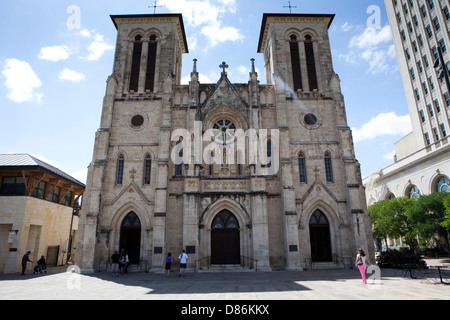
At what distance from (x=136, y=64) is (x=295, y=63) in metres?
15.8

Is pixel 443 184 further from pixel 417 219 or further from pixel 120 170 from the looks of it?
pixel 120 170

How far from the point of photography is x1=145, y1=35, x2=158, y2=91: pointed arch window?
26.7 meters

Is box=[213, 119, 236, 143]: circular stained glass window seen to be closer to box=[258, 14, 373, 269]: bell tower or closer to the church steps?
box=[258, 14, 373, 269]: bell tower

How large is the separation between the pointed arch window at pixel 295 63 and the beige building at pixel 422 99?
717 inches

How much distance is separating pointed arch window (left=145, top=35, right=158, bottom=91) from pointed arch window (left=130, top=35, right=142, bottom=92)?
904mm

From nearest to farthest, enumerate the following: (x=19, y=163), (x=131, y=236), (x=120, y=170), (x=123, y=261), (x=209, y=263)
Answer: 1. (x=123, y=261)
2. (x=209, y=263)
3. (x=131, y=236)
4. (x=19, y=163)
5. (x=120, y=170)

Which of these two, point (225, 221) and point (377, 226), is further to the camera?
point (377, 226)

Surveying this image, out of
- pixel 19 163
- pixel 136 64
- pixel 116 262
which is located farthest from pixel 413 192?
pixel 19 163

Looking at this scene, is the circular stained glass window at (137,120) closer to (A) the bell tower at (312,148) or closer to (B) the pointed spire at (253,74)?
(B) the pointed spire at (253,74)

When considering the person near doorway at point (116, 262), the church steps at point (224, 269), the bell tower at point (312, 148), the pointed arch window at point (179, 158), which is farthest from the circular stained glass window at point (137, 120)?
the church steps at point (224, 269)

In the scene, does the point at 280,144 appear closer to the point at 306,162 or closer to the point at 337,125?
the point at 306,162

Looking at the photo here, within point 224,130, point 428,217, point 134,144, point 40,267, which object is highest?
point 224,130

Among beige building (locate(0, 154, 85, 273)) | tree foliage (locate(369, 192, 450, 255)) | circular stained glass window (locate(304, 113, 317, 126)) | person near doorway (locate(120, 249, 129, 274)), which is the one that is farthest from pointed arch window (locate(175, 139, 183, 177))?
tree foliage (locate(369, 192, 450, 255))

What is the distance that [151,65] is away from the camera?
2753 cm
